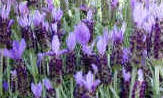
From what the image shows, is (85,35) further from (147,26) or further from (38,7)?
(38,7)

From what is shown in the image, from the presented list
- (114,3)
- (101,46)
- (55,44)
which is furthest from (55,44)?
(114,3)

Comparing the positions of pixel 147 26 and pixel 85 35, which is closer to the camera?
pixel 147 26

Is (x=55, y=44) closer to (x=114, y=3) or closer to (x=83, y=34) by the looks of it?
(x=83, y=34)

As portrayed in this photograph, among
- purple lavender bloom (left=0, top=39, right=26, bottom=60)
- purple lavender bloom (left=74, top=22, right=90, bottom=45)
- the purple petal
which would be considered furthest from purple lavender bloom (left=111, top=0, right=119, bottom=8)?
the purple petal

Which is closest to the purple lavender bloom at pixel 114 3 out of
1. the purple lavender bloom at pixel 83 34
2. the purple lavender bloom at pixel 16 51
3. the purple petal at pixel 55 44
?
the purple lavender bloom at pixel 83 34

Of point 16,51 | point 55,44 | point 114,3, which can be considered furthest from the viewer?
point 114,3

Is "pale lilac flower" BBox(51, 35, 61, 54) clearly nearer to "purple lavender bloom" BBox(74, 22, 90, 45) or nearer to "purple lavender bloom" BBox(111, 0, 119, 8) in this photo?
"purple lavender bloom" BBox(74, 22, 90, 45)

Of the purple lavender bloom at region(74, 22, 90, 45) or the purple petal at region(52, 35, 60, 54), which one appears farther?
the purple lavender bloom at region(74, 22, 90, 45)

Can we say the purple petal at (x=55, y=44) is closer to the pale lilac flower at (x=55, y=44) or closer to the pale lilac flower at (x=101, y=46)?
the pale lilac flower at (x=55, y=44)

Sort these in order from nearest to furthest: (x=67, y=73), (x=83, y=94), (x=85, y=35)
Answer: (x=83, y=94)
(x=67, y=73)
(x=85, y=35)

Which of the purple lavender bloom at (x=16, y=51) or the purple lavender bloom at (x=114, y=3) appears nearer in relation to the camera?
the purple lavender bloom at (x=16, y=51)

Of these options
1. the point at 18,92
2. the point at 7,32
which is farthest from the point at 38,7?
the point at 18,92
